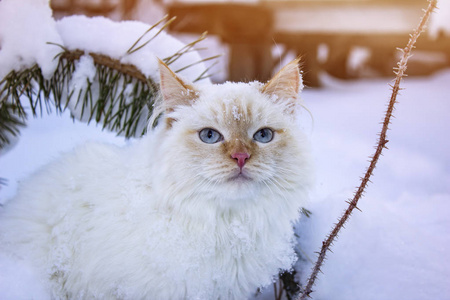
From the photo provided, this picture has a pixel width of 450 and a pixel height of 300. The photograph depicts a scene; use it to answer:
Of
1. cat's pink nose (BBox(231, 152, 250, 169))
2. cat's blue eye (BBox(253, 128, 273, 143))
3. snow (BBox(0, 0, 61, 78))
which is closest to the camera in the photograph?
cat's pink nose (BBox(231, 152, 250, 169))

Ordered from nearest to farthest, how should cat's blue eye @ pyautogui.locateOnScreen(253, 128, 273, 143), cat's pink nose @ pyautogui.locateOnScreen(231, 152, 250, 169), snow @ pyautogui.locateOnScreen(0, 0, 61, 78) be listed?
cat's pink nose @ pyautogui.locateOnScreen(231, 152, 250, 169), cat's blue eye @ pyautogui.locateOnScreen(253, 128, 273, 143), snow @ pyautogui.locateOnScreen(0, 0, 61, 78)

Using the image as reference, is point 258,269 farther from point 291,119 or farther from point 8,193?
point 8,193

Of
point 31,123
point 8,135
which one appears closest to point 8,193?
point 8,135

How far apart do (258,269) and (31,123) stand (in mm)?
1435

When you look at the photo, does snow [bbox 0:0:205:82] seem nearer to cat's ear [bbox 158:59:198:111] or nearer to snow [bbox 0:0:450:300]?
snow [bbox 0:0:450:300]

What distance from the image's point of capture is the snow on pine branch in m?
1.31

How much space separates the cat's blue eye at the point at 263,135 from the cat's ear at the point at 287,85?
5.2 inches

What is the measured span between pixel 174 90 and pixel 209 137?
210 millimetres

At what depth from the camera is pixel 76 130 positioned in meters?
1.75

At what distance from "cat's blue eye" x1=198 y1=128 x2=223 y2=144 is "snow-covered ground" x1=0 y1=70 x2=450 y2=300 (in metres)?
0.62

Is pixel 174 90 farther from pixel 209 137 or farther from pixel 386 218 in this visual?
pixel 386 218

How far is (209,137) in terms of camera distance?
1.18m

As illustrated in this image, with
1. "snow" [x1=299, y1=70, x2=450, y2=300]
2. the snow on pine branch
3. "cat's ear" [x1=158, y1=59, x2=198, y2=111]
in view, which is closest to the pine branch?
the snow on pine branch

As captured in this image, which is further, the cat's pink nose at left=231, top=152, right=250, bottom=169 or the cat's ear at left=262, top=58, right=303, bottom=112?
the cat's ear at left=262, top=58, right=303, bottom=112
